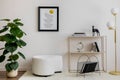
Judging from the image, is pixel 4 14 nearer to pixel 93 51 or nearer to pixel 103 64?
pixel 93 51

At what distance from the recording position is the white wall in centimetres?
312

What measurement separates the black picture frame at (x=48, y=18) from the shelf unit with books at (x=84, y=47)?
370 millimetres

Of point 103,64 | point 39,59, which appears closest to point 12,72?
point 39,59

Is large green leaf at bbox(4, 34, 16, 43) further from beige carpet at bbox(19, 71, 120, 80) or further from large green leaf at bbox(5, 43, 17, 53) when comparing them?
beige carpet at bbox(19, 71, 120, 80)

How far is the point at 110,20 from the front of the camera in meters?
3.12

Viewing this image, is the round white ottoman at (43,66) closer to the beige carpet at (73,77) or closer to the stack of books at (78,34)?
the beige carpet at (73,77)

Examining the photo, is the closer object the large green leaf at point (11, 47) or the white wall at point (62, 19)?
the large green leaf at point (11, 47)

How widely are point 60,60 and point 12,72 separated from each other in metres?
0.78

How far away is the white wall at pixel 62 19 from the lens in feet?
10.2

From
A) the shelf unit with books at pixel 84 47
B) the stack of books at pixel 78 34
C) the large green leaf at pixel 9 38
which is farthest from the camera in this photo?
the shelf unit with books at pixel 84 47

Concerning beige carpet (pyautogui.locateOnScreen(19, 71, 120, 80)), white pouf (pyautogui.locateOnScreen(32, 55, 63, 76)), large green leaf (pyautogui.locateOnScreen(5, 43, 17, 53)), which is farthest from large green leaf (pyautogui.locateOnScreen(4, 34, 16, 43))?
beige carpet (pyautogui.locateOnScreen(19, 71, 120, 80))

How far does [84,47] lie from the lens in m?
3.15

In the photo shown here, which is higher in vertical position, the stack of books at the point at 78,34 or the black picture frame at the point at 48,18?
the black picture frame at the point at 48,18

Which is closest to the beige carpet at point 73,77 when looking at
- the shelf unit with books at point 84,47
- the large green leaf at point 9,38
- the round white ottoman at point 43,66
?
the round white ottoman at point 43,66
